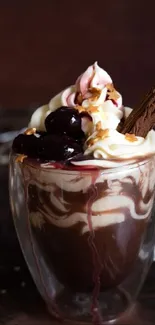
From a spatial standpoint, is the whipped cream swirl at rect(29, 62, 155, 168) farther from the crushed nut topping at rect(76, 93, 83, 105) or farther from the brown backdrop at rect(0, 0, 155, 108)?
the brown backdrop at rect(0, 0, 155, 108)

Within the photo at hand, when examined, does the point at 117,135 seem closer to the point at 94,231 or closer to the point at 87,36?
the point at 94,231

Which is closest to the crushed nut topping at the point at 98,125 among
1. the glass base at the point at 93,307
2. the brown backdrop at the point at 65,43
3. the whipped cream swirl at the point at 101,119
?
the whipped cream swirl at the point at 101,119

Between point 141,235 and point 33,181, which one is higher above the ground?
point 33,181

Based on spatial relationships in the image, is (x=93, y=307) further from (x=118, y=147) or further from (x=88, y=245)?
(x=118, y=147)

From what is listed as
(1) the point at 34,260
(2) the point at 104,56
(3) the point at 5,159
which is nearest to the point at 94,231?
(1) the point at 34,260

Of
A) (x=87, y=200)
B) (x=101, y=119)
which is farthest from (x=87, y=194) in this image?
(x=101, y=119)

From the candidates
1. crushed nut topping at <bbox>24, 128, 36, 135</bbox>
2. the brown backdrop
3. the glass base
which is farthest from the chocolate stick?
the brown backdrop
